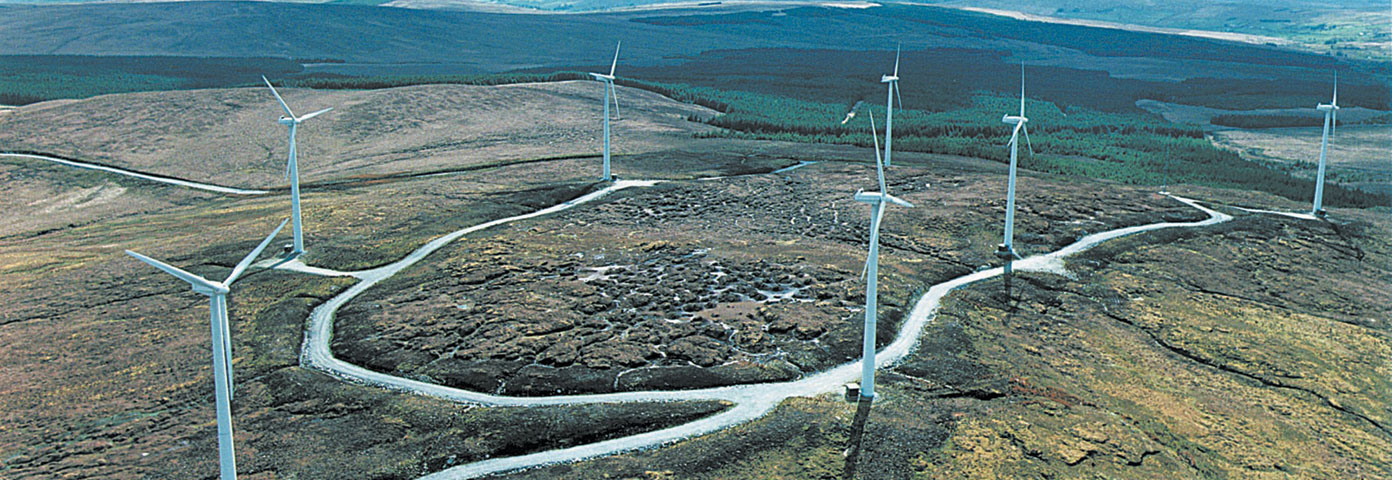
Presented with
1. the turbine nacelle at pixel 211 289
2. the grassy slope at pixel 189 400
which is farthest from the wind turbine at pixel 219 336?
the grassy slope at pixel 189 400

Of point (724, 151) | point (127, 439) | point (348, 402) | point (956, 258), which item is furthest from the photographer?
point (724, 151)

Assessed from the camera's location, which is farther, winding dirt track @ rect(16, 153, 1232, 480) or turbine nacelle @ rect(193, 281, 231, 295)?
winding dirt track @ rect(16, 153, 1232, 480)

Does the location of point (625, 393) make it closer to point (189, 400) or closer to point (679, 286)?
point (679, 286)

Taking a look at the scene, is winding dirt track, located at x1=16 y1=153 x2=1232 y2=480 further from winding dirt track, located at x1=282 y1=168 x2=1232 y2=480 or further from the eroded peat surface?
the eroded peat surface

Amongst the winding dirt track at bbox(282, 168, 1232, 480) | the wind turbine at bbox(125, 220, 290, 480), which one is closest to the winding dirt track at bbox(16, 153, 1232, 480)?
the winding dirt track at bbox(282, 168, 1232, 480)

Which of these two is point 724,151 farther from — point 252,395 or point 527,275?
point 252,395

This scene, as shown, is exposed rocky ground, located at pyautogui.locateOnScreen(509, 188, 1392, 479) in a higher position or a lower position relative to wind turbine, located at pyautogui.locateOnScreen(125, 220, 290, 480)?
lower

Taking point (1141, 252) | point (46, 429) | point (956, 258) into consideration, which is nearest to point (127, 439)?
point (46, 429)

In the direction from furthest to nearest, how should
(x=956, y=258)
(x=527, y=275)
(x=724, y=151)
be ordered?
(x=724, y=151) < (x=956, y=258) < (x=527, y=275)

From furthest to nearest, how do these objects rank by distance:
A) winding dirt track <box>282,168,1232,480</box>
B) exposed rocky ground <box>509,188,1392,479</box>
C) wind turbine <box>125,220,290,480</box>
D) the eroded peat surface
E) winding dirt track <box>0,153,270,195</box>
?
winding dirt track <box>0,153,270,195</box>, the eroded peat surface, winding dirt track <box>282,168,1232,480</box>, exposed rocky ground <box>509,188,1392,479</box>, wind turbine <box>125,220,290,480</box>

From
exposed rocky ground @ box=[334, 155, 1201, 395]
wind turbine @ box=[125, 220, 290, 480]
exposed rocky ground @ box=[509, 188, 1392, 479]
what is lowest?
exposed rocky ground @ box=[509, 188, 1392, 479]

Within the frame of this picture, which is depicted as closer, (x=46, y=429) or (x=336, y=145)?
(x=46, y=429)
